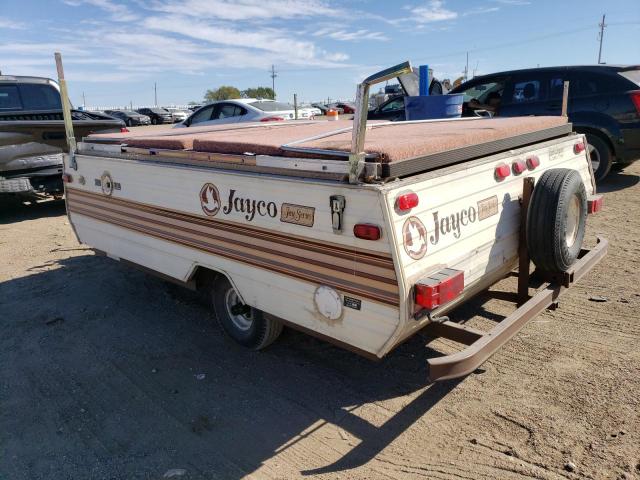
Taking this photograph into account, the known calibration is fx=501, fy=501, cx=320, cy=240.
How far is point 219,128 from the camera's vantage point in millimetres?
5277

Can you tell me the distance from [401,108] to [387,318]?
897 cm

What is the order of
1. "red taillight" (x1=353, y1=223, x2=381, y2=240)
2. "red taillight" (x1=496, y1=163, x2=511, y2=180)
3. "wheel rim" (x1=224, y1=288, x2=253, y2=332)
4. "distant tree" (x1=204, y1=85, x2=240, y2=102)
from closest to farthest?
"red taillight" (x1=353, y1=223, x2=381, y2=240), "red taillight" (x1=496, y1=163, x2=511, y2=180), "wheel rim" (x1=224, y1=288, x2=253, y2=332), "distant tree" (x1=204, y1=85, x2=240, y2=102)

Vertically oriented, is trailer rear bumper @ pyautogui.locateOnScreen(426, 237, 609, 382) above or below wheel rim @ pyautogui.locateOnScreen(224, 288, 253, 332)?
above

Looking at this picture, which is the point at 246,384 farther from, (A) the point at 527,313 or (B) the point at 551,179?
(B) the point at 551,179

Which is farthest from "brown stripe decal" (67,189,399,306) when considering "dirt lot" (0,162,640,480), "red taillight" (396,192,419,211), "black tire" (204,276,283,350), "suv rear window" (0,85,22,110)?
"suv rear window" (0,85,22,110)

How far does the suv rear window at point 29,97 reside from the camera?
8.20m

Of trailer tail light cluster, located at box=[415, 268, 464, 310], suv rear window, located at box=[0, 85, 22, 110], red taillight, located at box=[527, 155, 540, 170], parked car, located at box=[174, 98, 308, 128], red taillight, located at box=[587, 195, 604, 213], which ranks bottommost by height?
trailer tail light cluster, located at box=[415, 268, 464, 310]

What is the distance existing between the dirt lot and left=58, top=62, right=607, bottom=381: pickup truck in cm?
42

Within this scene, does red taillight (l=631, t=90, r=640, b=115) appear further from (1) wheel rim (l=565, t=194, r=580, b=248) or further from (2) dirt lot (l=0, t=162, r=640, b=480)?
(1) wheel rim (l=565, t=194, r=580, b=248)

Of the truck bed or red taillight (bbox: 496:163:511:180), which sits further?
red taillight (bbox: 496:163:511:180)

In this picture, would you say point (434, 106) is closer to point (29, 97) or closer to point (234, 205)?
point (234, 205)

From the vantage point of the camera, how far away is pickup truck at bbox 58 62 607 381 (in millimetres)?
2461

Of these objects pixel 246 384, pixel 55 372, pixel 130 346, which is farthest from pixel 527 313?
pixel 55 372

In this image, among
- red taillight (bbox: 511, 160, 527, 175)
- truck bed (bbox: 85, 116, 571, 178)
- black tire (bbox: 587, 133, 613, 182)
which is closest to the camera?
truck bed (bbox: 85, 116, 571, 178)
